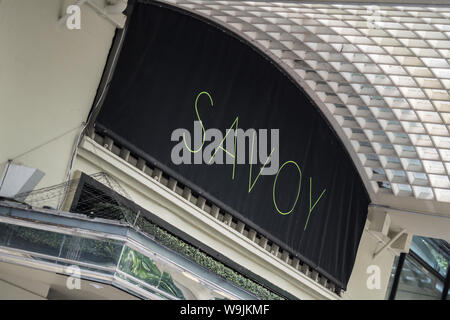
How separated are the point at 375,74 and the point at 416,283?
47.7 ft

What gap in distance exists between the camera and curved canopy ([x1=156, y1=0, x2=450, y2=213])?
62.6 feet

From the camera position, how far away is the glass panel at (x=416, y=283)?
Answer: 32.9 meters

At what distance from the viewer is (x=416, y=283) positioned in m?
33.6

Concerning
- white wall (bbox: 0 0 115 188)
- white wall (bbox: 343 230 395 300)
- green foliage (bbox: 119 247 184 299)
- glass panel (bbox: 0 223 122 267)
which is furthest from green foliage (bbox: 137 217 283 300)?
white wall (bbox: 343 230 395 300)

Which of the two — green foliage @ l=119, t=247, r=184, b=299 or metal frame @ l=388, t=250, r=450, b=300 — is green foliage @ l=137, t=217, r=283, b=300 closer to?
green foliage @ l=119, t=247, r=184, b=299

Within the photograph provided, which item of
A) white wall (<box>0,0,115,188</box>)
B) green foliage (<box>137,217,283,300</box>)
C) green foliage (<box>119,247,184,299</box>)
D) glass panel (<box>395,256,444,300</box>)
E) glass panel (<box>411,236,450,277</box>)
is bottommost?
green foliage (<box>119,247,184,299</box>)

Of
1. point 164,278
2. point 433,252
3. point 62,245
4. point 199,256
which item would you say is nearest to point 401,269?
point 433,252

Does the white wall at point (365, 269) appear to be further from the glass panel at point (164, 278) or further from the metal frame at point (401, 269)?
the glass panel at point (164, 278)

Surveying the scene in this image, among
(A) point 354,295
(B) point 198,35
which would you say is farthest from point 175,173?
(A) point 354,295

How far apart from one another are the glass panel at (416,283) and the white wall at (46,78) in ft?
65.8

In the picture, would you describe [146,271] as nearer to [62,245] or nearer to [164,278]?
[164,278]

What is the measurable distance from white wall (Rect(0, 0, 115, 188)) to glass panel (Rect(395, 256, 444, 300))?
20.1m
